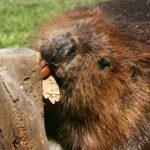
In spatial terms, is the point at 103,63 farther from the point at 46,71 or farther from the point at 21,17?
the point at 21,17

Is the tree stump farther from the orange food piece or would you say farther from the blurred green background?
the blurred green background

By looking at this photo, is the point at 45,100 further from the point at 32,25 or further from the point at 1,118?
the point at 32,25

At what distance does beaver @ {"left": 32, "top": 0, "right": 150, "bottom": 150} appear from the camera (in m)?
3.44

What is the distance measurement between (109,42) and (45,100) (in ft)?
1.45

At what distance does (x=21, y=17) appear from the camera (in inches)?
333

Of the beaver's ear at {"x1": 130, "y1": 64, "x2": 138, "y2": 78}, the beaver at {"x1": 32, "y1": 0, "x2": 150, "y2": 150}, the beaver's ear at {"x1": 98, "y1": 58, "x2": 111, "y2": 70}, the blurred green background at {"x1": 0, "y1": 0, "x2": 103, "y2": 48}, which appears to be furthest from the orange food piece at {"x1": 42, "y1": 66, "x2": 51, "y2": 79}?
the blurred green background at {"x1": 0, "y1": 0, "x2": 103, "y2": 48}

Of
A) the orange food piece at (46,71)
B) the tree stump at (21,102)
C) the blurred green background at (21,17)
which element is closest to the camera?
the tree stump at (21,102)

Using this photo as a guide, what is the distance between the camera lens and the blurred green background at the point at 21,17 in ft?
24.6

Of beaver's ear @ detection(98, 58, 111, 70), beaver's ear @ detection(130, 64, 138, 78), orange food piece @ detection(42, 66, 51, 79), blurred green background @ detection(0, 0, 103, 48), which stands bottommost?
blurred green background @ detection(0, 0, 103, 48)

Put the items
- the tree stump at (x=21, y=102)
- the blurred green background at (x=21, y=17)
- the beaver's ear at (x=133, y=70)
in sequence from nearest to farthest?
the tree stump at (x=21, y=102) < the beaver's ear at (x=133, y=70) < the blurred green background at (x=21, y=17)

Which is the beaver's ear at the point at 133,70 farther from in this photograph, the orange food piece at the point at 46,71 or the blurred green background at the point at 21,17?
the blurred green background at the point at 21,17

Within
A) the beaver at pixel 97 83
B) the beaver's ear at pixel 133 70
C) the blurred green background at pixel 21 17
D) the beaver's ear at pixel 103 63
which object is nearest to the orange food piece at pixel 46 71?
the beaver at pixel 97 83

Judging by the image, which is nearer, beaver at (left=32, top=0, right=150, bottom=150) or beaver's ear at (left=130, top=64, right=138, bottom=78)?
beaver at (left=32, top=0, right=150, bottom=150)

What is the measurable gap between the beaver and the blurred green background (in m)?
3.35
